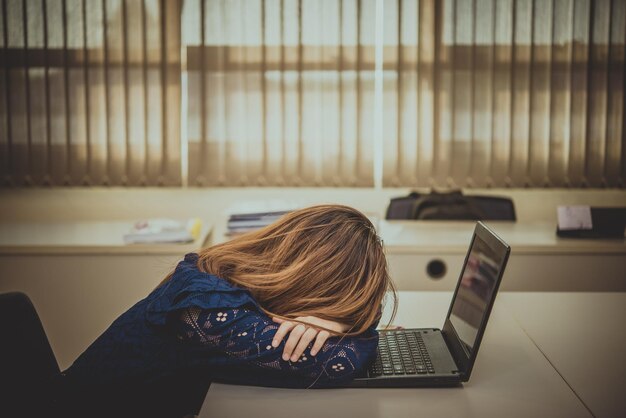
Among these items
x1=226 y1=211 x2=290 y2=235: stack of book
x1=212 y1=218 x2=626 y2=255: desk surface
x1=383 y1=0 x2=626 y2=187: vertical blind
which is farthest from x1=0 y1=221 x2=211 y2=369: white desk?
x1=383 y1=0 x2=626 y2=187: vertical blind

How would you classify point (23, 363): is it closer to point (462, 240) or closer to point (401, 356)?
point (401, 356)

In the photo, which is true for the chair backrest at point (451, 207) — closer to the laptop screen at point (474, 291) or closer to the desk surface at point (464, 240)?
the desk surface at point (464, 240)

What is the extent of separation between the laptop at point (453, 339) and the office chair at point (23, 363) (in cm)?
59

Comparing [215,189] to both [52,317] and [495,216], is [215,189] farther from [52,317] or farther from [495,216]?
[495,216]

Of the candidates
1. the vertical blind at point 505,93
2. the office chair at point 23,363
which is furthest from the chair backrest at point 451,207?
the office chair at point 23,363

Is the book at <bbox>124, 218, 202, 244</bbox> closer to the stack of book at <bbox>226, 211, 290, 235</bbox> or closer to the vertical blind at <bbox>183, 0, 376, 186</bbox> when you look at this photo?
the stack of book at <bbox>226, 211, 290, 235</bbox>

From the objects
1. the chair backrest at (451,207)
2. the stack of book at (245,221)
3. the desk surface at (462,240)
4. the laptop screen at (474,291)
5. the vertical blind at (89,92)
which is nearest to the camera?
the laptop screen at (474,291)

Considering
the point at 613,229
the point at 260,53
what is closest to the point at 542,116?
the point at 613,229

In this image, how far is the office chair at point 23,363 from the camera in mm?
1209

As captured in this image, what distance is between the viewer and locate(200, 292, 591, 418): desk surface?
108cm

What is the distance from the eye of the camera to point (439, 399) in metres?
1.13

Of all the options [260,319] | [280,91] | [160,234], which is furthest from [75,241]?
[260,319]

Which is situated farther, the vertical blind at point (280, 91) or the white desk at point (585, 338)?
the vertical blind at point (280, 91)

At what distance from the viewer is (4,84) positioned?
3.10m
